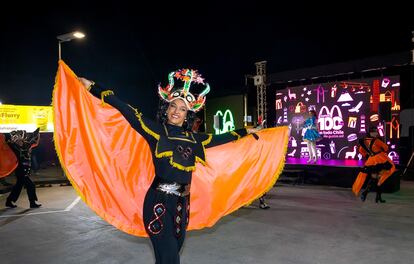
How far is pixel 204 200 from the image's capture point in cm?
454

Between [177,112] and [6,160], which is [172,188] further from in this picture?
[6,160]

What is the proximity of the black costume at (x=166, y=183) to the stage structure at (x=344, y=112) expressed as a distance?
11665 millimetres

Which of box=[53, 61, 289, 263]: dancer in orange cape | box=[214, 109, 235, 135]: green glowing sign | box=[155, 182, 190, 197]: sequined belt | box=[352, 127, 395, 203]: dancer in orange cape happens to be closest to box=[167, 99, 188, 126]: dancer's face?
box=[53, 61, 289, 263]: dancer in orange cape

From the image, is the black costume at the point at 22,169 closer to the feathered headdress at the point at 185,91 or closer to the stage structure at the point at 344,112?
the feathered headdress at the point at 185,91

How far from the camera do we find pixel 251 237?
6.51 metres

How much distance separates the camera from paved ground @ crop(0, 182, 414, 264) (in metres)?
5.45

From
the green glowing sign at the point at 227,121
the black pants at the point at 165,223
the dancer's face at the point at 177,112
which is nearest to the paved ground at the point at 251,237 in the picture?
the black pants at the point at 165,223

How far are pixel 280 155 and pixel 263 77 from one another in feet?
40.6

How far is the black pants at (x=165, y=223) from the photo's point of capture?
319cm

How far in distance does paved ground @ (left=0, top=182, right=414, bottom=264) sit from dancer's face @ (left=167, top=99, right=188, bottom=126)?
248 centimetres

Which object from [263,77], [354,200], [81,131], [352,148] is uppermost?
[263,77]

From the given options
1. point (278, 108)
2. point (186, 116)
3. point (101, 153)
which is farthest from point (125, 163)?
point (278, 108)

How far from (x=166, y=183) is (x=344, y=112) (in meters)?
14.0

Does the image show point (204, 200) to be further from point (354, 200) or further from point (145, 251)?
point (354, 200)
